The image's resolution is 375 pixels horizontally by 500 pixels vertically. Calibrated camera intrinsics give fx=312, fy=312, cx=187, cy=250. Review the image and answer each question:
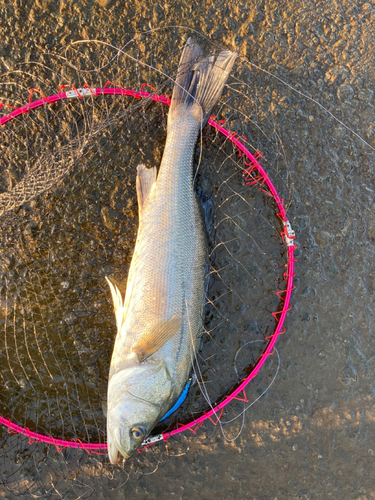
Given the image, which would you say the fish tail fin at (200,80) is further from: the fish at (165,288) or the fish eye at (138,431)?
the fish eye at (138,431)


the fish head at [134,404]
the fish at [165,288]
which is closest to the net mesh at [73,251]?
the fish at [165,288]

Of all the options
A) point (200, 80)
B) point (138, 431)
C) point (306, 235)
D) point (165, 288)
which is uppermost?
point (200, 80)

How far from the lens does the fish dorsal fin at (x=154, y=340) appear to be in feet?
6.93

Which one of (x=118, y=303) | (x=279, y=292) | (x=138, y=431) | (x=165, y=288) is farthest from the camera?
(x=279, y=292)

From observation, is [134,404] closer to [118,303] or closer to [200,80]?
[118,303]

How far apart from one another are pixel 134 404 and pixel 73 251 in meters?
1.28

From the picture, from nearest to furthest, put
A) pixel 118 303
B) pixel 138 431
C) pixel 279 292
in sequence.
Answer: pixel 138 431
pixel 118 303
pixel 279 292

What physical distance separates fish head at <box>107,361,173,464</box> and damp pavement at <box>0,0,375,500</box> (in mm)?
772

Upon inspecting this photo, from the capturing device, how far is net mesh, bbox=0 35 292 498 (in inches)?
100

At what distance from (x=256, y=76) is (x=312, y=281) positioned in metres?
1.82

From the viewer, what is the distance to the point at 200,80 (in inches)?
93.2

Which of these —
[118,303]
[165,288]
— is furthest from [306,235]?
[118,303]

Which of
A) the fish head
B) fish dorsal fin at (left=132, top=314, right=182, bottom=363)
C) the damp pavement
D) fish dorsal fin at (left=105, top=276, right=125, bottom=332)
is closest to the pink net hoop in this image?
the damp pavement

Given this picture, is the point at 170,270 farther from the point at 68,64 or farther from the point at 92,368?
the point at 68,64
